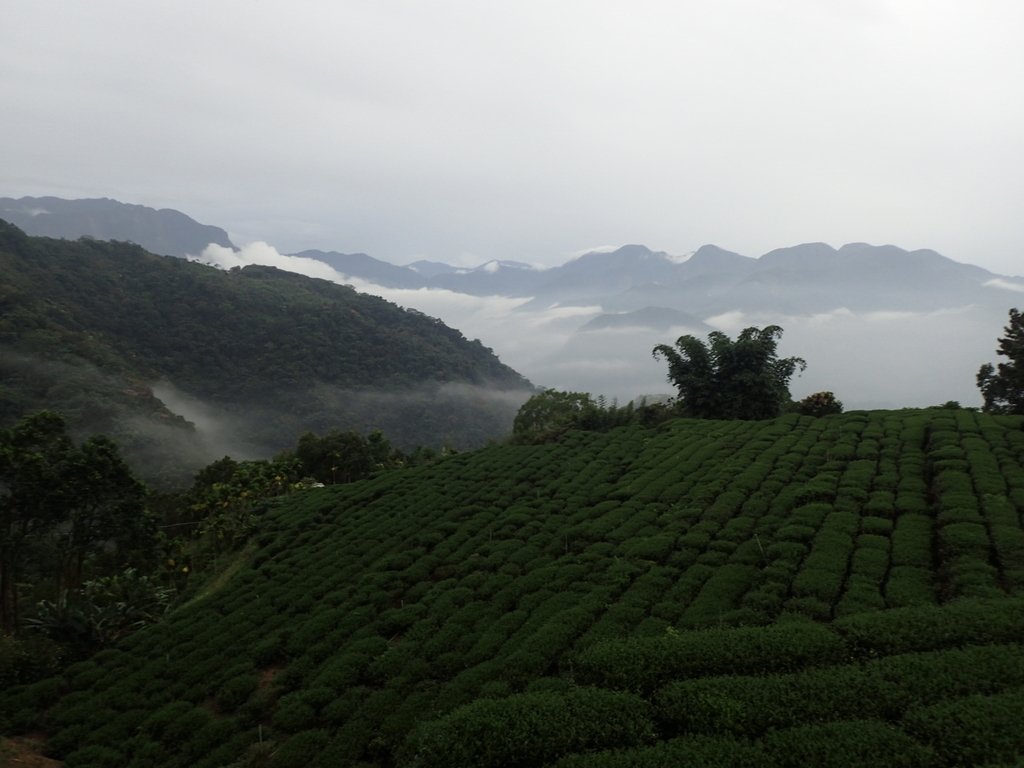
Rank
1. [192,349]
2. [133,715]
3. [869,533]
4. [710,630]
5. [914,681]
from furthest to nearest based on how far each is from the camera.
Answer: [192,349] → [869,533] → [133,715] → [710,630] → [914,681]

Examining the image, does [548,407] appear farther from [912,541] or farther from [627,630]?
[627,630]

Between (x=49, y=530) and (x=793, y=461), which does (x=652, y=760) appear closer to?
(x=793, y=461)

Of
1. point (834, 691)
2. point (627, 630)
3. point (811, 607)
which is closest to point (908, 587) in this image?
point (811, 607)

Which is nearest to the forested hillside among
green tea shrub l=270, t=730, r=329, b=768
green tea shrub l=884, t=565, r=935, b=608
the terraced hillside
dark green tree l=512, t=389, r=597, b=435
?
dark green tree l=512, t=389, r=597, b=435

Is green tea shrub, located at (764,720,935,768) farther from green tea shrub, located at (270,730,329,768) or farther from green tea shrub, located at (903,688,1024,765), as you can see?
green tea shrub, located at (270,730,329,768)

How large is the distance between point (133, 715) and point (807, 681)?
A: 43.8 ft

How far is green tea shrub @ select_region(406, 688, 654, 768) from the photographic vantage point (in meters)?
7.49

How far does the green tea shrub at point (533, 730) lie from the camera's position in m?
7.49

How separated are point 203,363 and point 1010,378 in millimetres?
102536

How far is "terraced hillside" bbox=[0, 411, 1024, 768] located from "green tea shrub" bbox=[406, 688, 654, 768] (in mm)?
31

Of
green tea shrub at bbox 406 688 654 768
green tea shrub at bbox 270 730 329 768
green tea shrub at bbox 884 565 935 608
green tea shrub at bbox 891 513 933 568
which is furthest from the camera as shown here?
green tea shrub at bbox 891 513 933 568

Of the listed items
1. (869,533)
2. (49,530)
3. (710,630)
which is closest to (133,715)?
(49,530)

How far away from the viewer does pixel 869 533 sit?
14.4 m

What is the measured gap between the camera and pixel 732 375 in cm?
3531
